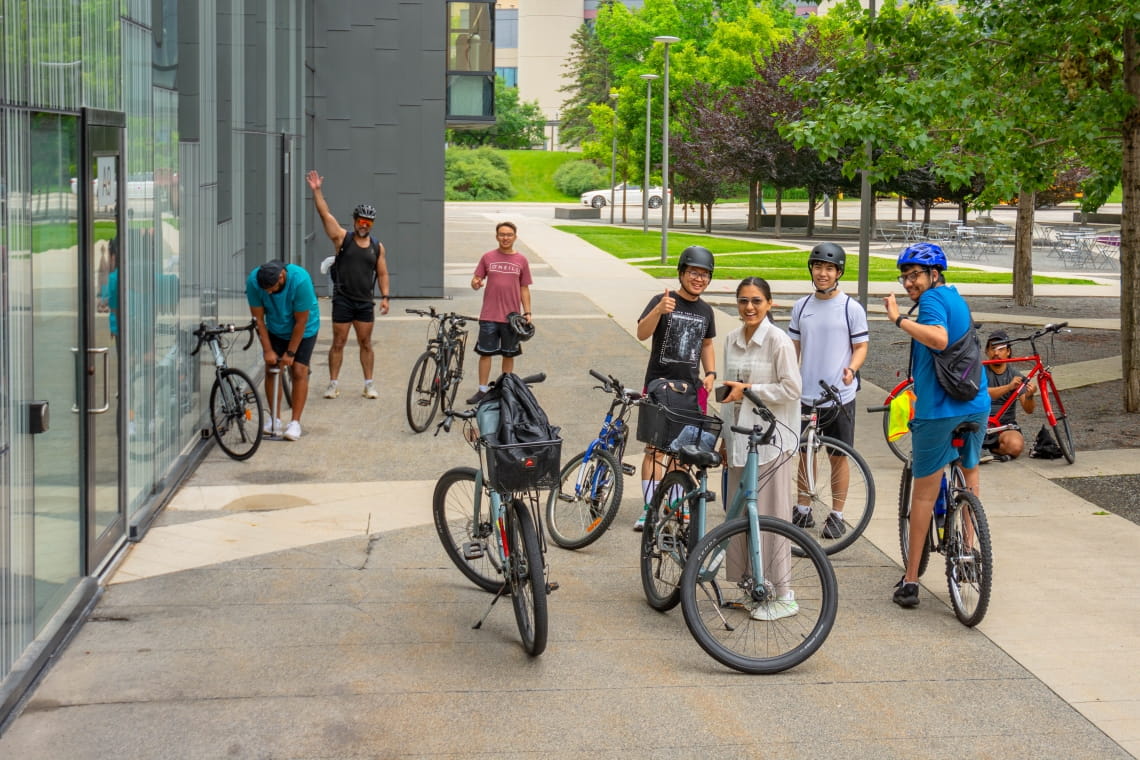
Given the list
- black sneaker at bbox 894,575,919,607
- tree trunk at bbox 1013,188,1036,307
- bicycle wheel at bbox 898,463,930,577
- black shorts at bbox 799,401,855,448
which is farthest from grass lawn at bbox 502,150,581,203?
black sneaker at bbox 894,575,919,607

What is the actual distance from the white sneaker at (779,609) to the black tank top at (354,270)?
297 inches

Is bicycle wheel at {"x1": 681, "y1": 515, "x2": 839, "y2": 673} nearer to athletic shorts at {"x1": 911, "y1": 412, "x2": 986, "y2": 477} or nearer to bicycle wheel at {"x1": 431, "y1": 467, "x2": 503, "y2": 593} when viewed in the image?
athletic shorts at {"x1": 911, "y1": 412, "x2": 986, "y2": 477}

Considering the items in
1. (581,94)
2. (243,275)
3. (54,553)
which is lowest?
(54,553)

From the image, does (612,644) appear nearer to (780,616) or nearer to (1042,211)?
(780,616)

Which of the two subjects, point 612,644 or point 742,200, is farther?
point 742,200

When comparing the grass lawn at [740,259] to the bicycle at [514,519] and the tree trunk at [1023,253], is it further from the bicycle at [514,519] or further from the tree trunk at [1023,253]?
the bicycle at [514,519]

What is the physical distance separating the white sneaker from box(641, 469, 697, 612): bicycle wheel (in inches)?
19.7

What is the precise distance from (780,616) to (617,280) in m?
23.1

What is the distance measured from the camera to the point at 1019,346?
19438mm

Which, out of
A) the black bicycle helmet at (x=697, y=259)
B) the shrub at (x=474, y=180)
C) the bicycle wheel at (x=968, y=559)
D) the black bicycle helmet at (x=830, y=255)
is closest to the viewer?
the bicycle wheel at (x=968, y=559)

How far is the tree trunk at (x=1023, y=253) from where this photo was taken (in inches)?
980

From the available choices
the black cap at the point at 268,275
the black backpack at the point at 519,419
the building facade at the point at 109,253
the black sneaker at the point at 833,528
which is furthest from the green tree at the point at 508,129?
the black backpack at the point at 519,419

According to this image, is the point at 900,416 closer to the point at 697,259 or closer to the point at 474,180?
the point at 697,259

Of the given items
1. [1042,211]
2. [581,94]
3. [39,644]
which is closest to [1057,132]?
[39,644]
